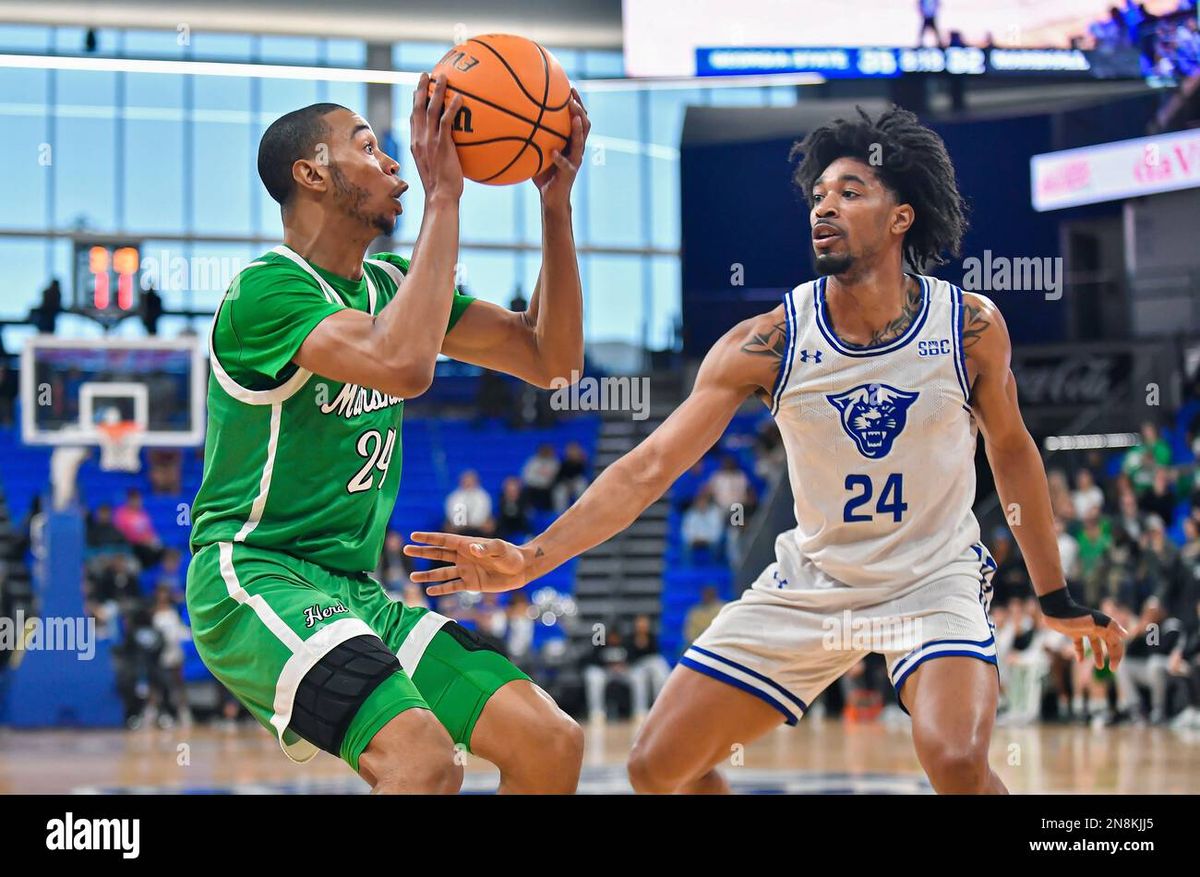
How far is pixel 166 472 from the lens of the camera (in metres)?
17.0

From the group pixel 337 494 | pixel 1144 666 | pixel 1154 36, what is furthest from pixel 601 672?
pixel 337 494

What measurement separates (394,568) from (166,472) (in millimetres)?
4233

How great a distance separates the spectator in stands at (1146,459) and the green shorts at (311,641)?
11399 mm

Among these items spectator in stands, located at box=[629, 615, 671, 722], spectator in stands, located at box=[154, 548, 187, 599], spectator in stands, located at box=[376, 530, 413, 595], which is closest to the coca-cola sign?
spectator in stands, located at box=[629, 615, 671, 722]

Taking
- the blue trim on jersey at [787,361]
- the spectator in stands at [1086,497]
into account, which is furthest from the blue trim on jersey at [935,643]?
the spectator in stands at [1086,497]

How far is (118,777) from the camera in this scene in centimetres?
909

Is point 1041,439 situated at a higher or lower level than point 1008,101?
lower

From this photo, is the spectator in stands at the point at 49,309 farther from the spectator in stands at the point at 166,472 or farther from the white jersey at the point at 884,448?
the white jersey at the point at 884,448

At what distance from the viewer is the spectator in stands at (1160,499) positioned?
13344mm

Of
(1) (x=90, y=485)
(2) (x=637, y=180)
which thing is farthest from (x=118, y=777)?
(2) (x=637, y=180)

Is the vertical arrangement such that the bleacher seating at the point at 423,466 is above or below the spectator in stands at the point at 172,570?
above

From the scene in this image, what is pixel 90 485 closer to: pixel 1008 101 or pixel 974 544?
pixel 1008 101

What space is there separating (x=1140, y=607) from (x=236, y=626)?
33.8ft

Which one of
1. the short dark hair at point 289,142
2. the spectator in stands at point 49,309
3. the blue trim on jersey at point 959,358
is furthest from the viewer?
the spectator in stands at point 49,309
